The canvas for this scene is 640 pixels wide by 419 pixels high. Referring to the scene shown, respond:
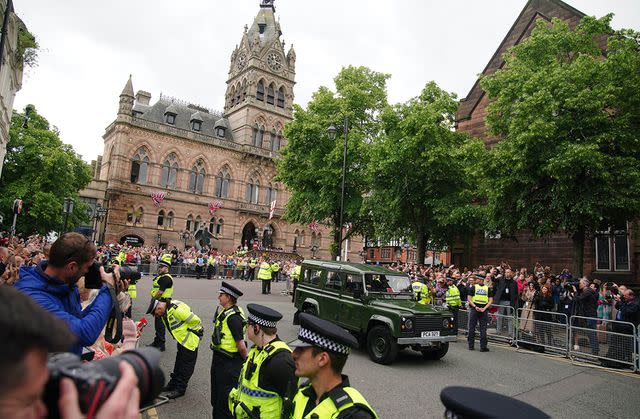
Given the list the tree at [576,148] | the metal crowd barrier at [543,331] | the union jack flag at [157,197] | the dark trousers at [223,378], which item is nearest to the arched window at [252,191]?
the union jack flag at [157,197]

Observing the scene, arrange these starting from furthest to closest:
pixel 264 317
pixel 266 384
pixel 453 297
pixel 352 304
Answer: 1. pixel 453 297
2. pixel 352 304
3. pixel 264 317
4. pixel 266 384

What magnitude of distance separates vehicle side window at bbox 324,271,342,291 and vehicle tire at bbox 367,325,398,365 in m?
1.71

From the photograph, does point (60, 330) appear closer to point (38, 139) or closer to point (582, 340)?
point (582, 340)

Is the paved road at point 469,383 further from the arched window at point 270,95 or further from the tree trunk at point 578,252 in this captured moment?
the arched window at point 270,95

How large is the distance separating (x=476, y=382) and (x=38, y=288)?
793 centimetres

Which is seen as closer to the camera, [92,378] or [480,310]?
[92,378]

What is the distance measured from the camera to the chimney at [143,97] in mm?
49425

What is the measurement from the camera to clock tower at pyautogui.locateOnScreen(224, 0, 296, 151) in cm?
5094

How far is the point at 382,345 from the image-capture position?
938 cm

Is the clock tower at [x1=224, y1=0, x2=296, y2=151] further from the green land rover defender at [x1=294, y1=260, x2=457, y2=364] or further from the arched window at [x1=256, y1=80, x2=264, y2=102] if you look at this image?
the green land rover defender at [x1=294, y1=260, x2=457, y2=364]

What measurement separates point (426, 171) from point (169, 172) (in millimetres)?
33252

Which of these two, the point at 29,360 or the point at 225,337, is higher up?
the point at 29,360

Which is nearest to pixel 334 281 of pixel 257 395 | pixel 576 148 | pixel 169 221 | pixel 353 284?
pixel 353 284

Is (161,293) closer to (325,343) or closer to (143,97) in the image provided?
(325,343)
